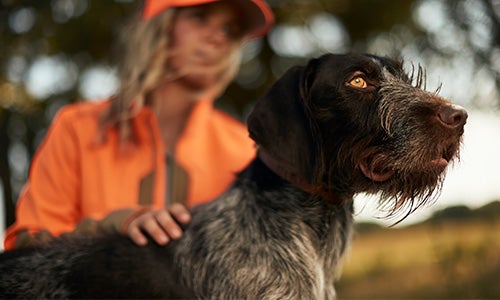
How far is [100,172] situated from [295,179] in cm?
180

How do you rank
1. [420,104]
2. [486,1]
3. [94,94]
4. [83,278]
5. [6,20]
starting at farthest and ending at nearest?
[94,94], [6,20], [486,1], [83,278], [420,104]

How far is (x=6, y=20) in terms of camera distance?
34.9ft

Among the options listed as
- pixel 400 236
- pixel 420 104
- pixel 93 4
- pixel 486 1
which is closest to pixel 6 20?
pixel 93 4

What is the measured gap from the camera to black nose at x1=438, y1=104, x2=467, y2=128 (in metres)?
2.61

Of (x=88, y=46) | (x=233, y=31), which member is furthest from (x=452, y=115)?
(x=88, y=46)

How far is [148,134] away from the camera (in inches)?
176

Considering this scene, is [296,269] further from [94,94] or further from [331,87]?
[94,94]

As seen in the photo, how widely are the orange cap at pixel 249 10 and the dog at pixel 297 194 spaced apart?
4.75 ft

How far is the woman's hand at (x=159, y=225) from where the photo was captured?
3129mm

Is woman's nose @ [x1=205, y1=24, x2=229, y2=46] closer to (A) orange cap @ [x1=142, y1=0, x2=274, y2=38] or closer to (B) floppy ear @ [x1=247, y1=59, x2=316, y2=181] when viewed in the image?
(A) orange cap @ [x1=142, y1=0, x2=274, y2=38]

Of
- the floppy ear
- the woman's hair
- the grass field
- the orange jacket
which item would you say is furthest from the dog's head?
the grass field

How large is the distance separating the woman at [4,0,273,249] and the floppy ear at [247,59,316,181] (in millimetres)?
1452

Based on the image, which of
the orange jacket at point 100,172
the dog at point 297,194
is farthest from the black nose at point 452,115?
the orange jacket at point 100,172

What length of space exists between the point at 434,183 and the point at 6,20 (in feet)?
31.0
